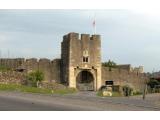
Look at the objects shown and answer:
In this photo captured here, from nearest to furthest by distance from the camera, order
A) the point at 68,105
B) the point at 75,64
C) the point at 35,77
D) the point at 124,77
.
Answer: the point at 68,105
the point at 35,77
the point at 75,64
the point at 124,77

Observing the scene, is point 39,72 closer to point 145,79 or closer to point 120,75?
point 120,75

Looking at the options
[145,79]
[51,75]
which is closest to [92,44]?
[51,75]

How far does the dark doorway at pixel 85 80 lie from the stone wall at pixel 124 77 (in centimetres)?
171

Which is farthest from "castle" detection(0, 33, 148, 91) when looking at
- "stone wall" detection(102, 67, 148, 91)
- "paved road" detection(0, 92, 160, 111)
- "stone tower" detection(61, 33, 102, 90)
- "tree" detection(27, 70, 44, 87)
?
"paved road" detection(0, 92, 160, 111)

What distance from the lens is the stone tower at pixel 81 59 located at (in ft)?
187

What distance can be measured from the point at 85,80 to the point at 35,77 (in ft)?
38.4

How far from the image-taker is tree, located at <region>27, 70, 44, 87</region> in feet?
149

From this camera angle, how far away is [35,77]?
50.3 m

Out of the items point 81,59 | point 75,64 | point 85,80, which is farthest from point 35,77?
point 85,80

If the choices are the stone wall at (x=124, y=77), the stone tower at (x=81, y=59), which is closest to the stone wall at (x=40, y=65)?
the stone tower at (x=81, y=59)

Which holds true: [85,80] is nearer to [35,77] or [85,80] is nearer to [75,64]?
[75,64]

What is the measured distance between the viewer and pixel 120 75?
6200 centimetres

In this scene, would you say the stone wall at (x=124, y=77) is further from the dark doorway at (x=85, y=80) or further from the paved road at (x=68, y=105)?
the paved road at (x=68, y=105)

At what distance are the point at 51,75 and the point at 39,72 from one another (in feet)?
13.4
